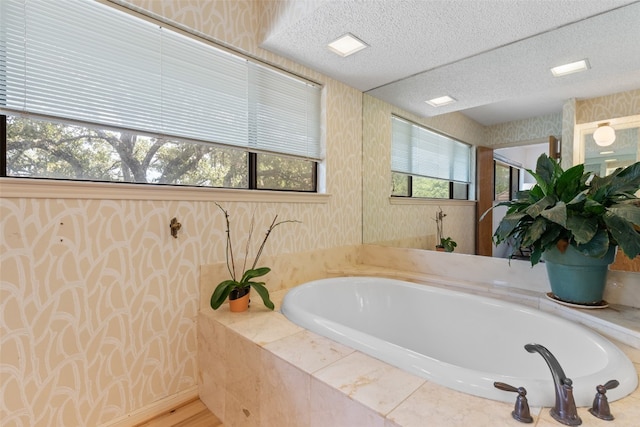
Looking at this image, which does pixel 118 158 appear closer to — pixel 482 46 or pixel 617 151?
pixel 482 46

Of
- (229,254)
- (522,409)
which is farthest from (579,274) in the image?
(229,254)

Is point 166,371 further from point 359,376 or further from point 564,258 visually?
point 564,258

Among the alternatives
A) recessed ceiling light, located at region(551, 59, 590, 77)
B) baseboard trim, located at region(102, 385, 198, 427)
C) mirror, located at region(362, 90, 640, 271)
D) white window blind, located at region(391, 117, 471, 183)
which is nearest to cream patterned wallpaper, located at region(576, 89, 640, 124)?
mirror, located at region(362, 90, 640, 271)

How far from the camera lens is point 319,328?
1299 mm

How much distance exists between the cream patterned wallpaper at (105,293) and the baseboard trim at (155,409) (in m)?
0.02

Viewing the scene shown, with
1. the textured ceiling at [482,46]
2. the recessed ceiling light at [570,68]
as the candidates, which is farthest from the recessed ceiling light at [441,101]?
the recessed ceiling light at [570,68]

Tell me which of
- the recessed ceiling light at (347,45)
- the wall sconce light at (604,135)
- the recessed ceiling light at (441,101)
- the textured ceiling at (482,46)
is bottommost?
the wall sconce light at (604,135)

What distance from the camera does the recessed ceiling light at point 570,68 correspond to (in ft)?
5.55

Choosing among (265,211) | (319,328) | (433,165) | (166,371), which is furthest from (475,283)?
(166,371)

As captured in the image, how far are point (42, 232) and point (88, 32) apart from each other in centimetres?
90

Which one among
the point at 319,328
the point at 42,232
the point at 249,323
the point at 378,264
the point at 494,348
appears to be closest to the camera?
the point at 42,232

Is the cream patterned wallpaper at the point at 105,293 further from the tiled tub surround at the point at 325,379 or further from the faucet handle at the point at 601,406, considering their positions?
the faucet handle at the point at 601,406

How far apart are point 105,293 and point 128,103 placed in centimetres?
90

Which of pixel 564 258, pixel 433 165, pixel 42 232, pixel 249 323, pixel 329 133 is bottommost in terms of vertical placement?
pixel 249 323
